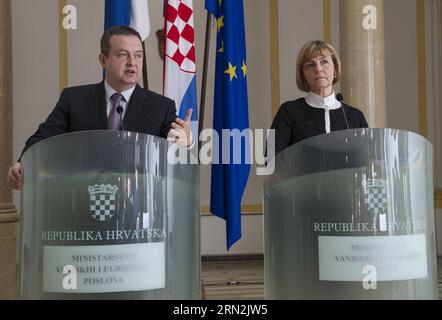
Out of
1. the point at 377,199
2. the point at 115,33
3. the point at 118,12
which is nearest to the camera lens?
the point at 377,199

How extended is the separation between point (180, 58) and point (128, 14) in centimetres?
54

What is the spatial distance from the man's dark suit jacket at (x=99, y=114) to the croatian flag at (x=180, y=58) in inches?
78.1

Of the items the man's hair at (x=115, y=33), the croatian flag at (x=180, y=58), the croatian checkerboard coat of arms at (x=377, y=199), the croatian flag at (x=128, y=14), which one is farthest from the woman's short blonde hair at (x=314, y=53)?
the croatian flag at (x=128, y=14)

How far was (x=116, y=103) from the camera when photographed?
240cm

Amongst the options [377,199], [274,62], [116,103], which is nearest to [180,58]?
[116,103]

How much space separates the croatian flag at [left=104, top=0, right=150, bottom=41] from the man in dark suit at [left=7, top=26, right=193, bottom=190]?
7.12 ft

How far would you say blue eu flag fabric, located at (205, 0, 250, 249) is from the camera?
4926mm

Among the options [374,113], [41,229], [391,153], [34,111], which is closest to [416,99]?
[374,113]

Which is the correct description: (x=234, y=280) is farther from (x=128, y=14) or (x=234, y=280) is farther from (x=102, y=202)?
(x=102, y=202)

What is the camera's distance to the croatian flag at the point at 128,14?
4.51 meters

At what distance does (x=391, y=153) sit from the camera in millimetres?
1852
